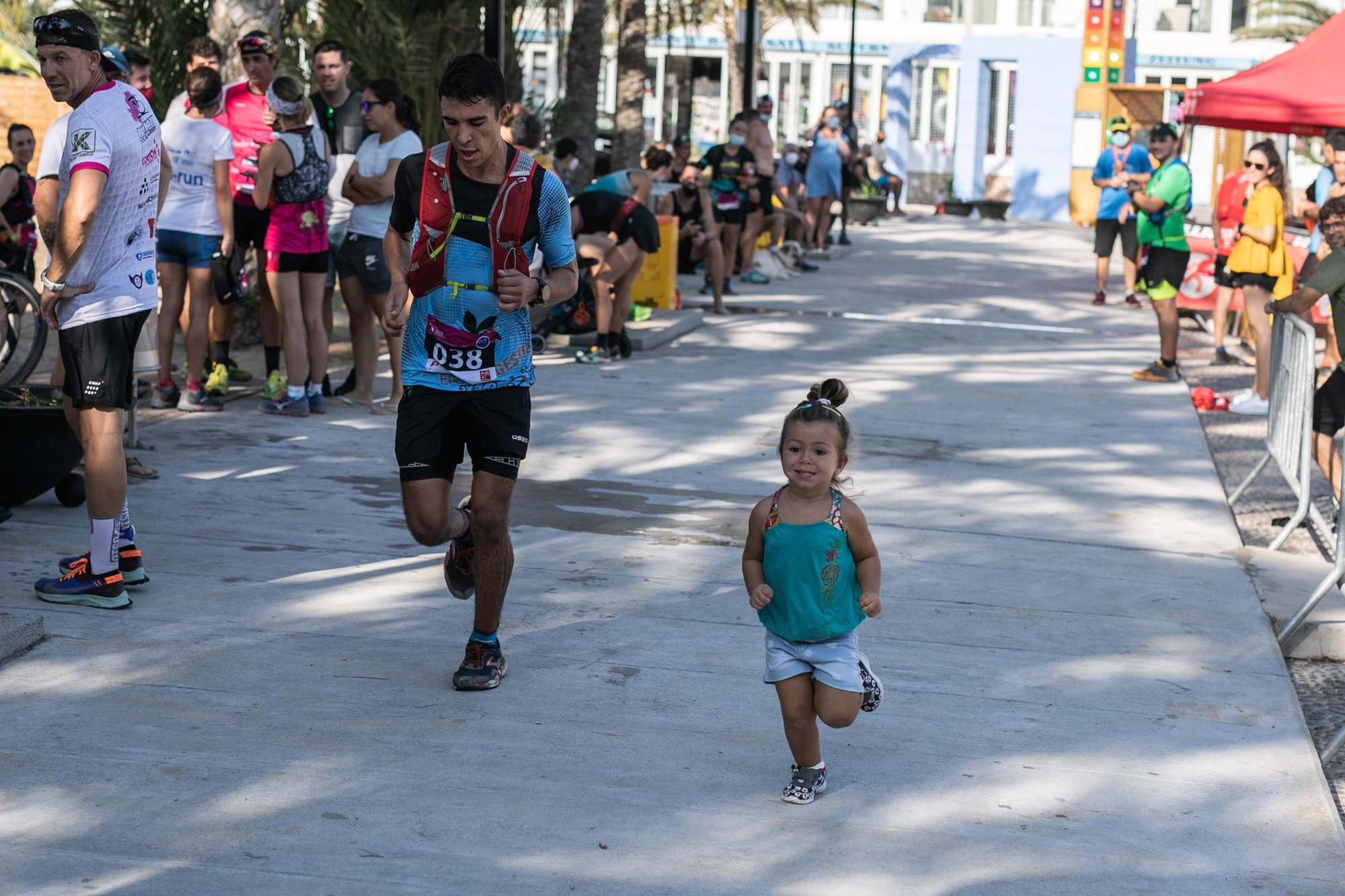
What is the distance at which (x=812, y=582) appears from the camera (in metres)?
4.11

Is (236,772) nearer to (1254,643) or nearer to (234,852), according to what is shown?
(234,852)

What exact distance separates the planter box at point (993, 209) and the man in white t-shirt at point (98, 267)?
1439 inches

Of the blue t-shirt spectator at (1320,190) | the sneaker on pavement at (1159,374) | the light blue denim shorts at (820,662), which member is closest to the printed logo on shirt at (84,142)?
the light blue denim shorts at (820,662)

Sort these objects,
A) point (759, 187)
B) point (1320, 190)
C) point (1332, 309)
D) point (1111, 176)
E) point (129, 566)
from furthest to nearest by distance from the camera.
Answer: point (759, 187), point (1111, 176), point (1320, 190), point (1332, 309), point (129, 566)

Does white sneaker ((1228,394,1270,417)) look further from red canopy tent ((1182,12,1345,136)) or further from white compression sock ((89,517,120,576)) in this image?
white compression sock ((89,517,120,576))

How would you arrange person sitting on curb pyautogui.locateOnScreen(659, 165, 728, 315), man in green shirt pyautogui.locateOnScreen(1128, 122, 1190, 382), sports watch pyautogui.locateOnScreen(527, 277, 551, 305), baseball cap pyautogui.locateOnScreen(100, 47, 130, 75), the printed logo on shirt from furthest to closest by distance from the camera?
1. person sitting on curb pyautogui.locateOnScreen(659, 165, 728, 315)
2. man in green shirt pyautogui.locateOnScreen(1128, 122, 1190, 382)
3. baseball cap pyautogui.locateOnScreen(100, 47, 130, 75)
4. the printed logo on shirt
5. sports watch pyautogui.locateOnScreen(527, 277, 551, 305)

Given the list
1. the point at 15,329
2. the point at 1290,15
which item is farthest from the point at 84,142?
the point at 1290,15

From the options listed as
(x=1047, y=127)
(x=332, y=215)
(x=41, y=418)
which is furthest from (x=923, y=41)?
(x=41, y=418)

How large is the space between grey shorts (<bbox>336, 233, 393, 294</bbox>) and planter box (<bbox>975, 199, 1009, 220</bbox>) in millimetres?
32936

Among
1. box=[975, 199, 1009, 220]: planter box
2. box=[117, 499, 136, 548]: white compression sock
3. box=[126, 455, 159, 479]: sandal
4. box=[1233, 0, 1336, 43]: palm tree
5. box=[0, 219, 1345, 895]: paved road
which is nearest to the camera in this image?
box=[0, 219, 1345, 895]: paved road

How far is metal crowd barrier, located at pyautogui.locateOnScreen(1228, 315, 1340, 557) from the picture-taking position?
705 centimetres

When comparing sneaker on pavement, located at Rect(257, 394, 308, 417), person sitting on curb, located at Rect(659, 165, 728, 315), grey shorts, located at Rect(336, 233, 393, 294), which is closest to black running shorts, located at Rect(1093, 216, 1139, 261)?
person sitting on curb, located at Rect(659, 165, 728, 315)

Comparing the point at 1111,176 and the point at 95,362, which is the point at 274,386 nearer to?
the point at 95,362

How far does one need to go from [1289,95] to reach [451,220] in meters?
8.53
